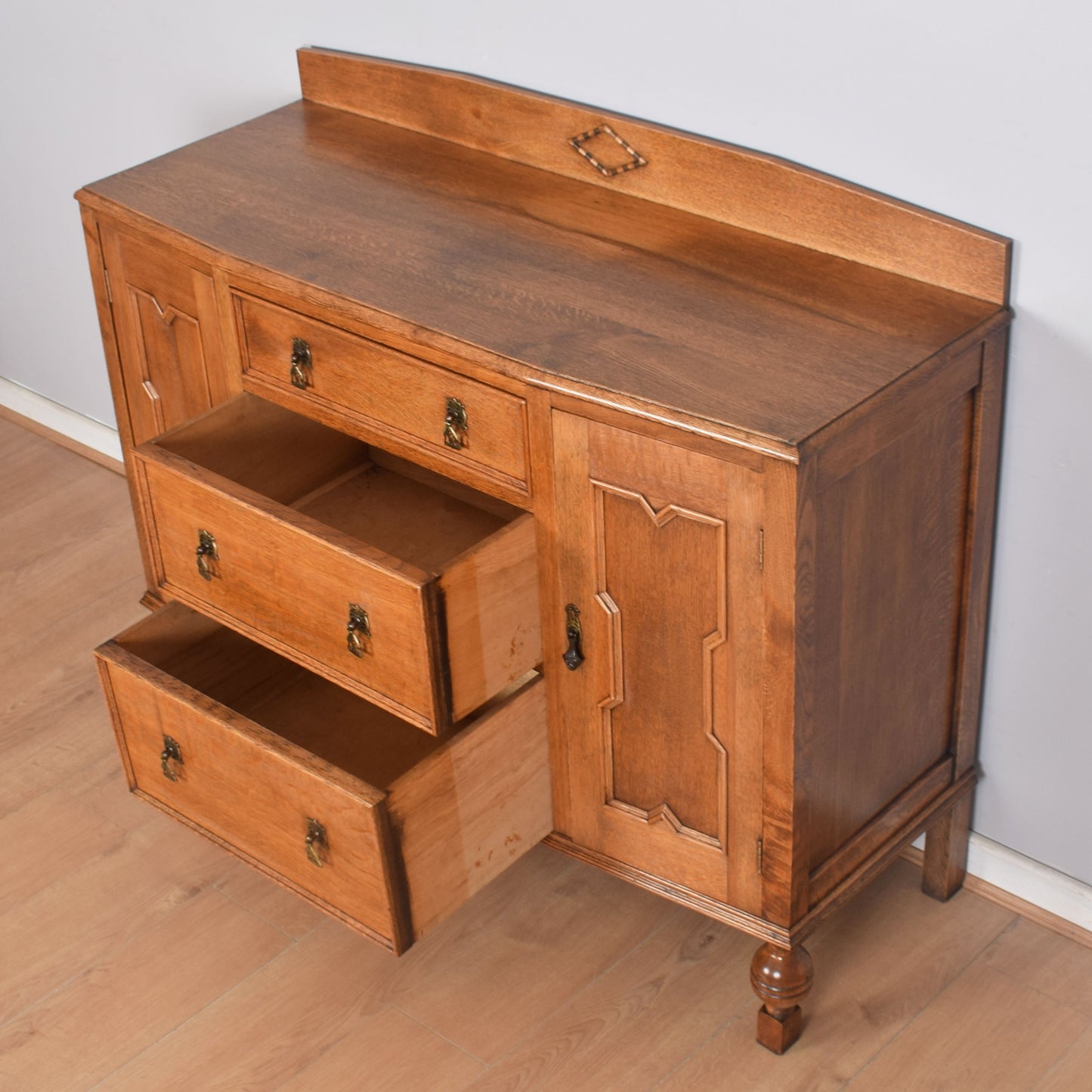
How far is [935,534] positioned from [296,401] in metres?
0.71

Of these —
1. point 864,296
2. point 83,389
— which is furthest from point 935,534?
point 83,389

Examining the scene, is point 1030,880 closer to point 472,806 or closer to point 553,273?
point 472,806

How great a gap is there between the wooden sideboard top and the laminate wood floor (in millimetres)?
776

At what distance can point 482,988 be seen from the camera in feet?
6.28

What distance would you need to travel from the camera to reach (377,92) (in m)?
2.07

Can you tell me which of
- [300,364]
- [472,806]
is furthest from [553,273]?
[472,806]

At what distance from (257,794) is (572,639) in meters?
0.39

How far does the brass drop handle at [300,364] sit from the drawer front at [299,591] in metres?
0.17

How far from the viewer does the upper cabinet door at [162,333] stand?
1.91m

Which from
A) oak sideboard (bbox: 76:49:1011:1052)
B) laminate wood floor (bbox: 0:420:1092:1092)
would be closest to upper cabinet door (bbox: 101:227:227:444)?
oak sideboard (bbox: 76:49:1011:1052)

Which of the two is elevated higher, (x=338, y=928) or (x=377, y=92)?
(x=377, y=92)

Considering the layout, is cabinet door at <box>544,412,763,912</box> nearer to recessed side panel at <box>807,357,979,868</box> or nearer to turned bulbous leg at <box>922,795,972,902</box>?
recessed side panel at <box>807,357,979,868</box>

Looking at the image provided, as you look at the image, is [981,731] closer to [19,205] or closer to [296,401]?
[296,401]

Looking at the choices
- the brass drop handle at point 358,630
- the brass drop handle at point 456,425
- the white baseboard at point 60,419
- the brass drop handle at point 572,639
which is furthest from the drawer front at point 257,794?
the white baseboard at point 60,419
